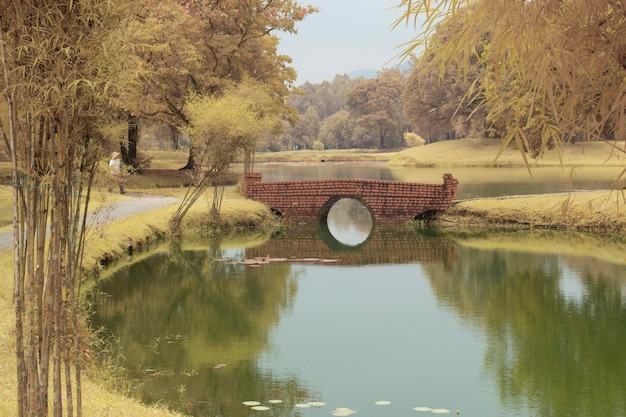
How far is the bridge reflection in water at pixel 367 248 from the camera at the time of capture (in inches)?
971

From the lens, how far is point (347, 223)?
1426 inches

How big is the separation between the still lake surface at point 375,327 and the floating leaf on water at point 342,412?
0.7 inches

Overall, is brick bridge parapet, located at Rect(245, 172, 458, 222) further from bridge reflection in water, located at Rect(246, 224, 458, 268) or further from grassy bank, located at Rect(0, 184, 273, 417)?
bridge reflection in water, located at Rect(246, 224, 458, 268)

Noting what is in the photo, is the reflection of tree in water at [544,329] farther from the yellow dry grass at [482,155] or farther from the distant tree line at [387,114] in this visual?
the yellow dry grass at [482,155]

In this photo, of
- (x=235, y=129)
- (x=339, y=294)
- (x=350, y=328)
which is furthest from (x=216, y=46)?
(x=350, y=328)

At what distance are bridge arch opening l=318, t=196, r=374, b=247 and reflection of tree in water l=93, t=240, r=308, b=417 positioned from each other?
698cm

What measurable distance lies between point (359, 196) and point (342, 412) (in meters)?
21.5

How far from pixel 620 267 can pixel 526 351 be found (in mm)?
8990

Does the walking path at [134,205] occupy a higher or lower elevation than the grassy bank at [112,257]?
higher

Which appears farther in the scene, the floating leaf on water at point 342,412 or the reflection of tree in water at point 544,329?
the reflection of tree in water at point 544,329

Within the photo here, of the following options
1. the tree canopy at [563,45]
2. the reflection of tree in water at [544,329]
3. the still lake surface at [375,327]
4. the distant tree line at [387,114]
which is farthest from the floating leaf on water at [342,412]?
the distant tree line at [387,114]

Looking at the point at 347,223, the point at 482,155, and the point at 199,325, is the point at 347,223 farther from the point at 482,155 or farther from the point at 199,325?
the point at 482,155

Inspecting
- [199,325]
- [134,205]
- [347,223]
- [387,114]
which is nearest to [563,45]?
[199,325]

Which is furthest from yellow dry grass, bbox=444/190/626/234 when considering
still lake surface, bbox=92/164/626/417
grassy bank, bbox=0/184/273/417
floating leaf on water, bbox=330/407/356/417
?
floating leaf on water, bbox=330/407/356/417
